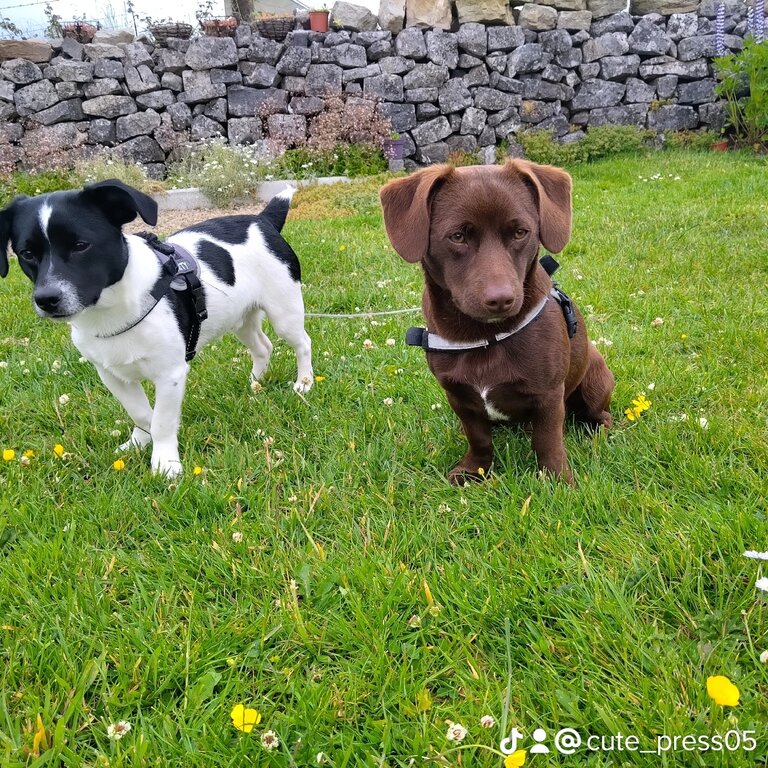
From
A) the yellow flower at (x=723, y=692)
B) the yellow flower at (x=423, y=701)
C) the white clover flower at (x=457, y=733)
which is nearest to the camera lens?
the yellow flower at (x=723, y=692)

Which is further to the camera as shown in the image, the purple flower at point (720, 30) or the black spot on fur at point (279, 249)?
the purple flower at point (720, 30)

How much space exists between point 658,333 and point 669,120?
29.2 ft

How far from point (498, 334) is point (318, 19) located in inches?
415

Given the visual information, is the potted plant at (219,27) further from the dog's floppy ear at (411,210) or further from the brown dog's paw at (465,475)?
the brown dog's paw at (465,475)

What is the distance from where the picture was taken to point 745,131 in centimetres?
1023

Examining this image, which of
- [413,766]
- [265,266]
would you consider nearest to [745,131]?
[265,266]

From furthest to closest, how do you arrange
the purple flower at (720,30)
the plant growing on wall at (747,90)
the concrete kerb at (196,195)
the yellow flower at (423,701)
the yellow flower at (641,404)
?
the purple flower at (720,30) < the concrete kerb at (196,195) < the plant growing on wall at (747,90) < the yellow flower at (641,404) < the yellow flower at (423,701)

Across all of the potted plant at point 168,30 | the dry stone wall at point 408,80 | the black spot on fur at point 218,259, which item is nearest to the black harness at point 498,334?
the black spot on fur at point 218,259

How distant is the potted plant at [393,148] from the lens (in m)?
10.3

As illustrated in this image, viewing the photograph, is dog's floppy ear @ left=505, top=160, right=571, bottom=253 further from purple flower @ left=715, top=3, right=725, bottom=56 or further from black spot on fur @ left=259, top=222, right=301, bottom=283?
purple flower @ left=715, top=3, right=725, bottom=56

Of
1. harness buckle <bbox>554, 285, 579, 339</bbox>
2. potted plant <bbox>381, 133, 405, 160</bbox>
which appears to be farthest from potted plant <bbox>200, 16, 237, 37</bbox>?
harness buckle <bbox>554, 285, 579, 339</bbox>

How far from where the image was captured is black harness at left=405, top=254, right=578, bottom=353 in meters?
2.17

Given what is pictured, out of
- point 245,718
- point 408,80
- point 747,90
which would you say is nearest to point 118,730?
point 245,718

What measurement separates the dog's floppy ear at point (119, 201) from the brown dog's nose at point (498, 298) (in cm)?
140
